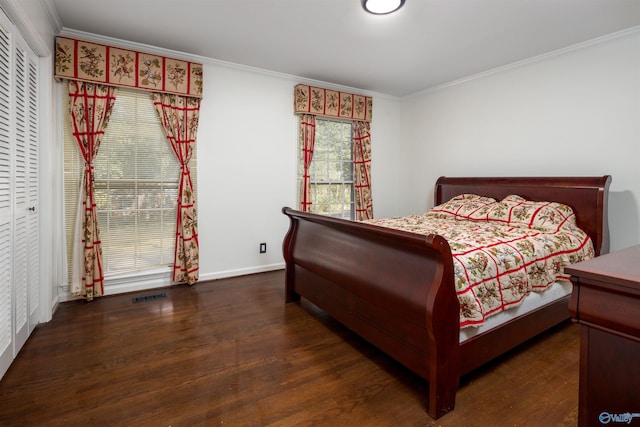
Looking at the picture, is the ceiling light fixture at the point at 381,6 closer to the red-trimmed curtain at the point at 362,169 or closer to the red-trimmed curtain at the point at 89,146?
the red-trimmed curtain at the point at 362,169

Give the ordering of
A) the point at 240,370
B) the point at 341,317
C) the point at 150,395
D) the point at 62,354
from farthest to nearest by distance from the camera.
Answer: the point at 341,317
the point at 62,354
the point at 240,370
the point at 150,395

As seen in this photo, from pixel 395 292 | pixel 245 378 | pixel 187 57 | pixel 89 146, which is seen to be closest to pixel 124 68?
pixel 187 57

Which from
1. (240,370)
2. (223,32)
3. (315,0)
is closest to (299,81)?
(223,32)

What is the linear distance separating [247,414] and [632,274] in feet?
5.26

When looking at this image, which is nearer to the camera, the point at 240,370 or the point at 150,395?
the point at 150,395

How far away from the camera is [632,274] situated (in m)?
0.88

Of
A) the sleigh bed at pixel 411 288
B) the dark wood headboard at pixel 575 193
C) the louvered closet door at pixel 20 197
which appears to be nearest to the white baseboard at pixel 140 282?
the louvered closet door at pixel 20 197

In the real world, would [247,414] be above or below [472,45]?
below

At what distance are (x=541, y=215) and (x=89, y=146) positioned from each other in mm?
4111

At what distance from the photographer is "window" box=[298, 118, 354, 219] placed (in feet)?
14.3

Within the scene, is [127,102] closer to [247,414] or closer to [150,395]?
[150,395]

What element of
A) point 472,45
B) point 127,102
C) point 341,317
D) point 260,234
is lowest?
point 341,317

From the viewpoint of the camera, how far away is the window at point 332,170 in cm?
437

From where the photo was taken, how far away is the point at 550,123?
131 inches
